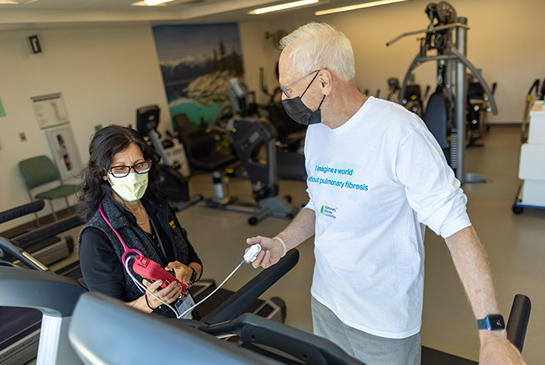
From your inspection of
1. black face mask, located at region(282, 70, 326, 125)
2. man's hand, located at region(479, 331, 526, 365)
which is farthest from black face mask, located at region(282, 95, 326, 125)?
man's hand, located at region(479, 331, 526, 365)

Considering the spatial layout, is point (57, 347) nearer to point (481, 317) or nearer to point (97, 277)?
point (97, 277)

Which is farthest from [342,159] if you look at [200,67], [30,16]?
[200,67]

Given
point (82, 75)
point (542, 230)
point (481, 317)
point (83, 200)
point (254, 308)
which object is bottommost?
point (542, 230)

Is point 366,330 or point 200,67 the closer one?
point 366,330

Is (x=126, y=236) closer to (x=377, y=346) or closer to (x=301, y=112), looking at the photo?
(x=301, y=112)

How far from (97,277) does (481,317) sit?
123cm

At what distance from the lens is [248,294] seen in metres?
1.16

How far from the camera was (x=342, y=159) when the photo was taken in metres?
1.27

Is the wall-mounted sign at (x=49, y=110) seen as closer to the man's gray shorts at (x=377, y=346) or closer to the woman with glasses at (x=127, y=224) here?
the woman with glasses at (x=127, y=224)

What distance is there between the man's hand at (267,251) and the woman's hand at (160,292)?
1.02 feet

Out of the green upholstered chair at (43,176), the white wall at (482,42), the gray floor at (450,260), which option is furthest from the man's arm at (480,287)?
the white wall at (482,42)

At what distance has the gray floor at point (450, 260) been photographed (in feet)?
8.29

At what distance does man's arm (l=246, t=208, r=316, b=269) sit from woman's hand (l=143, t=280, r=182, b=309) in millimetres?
312

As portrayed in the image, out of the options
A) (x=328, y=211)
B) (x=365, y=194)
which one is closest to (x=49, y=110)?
(x=328, y=211)
